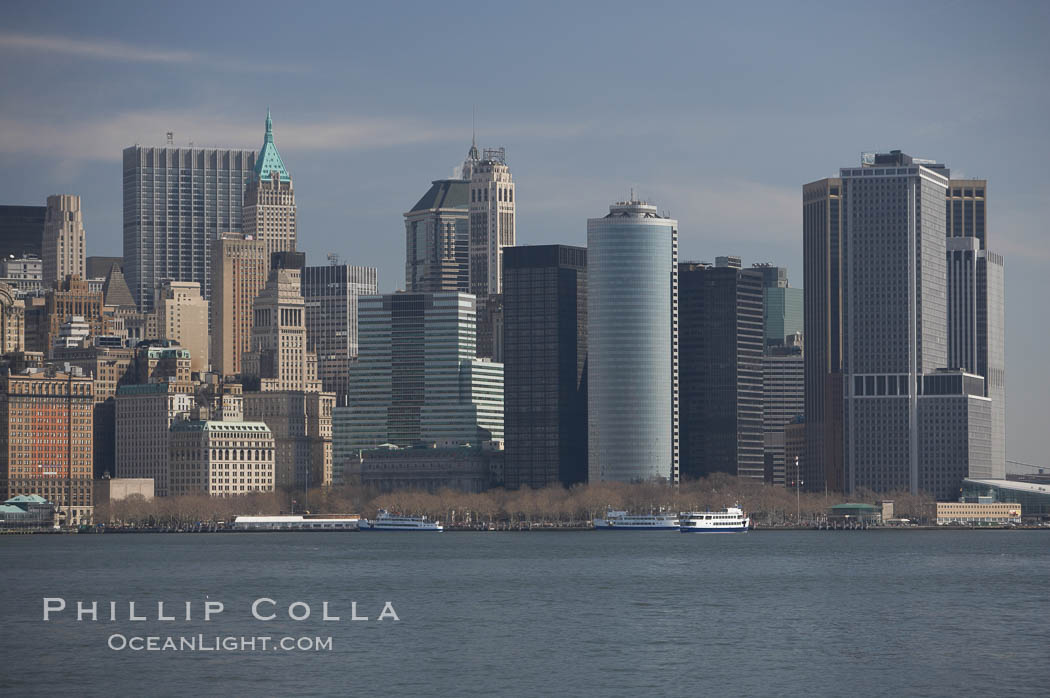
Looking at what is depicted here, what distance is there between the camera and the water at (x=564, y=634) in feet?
294

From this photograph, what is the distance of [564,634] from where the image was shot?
4385 inches

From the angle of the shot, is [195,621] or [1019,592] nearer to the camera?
[195,621]

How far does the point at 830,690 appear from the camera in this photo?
87.9 metres

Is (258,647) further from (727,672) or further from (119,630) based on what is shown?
(727,672)

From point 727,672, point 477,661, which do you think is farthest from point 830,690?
point 477,661

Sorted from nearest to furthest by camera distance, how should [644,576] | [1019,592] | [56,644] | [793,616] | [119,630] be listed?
[56,644] → [119,630] → [793,616] → [1019,592] → [644,576]

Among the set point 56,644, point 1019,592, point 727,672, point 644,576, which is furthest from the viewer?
point 644,576

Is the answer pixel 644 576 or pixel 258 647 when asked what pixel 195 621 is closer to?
pixel 258 647

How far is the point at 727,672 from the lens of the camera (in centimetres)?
9388

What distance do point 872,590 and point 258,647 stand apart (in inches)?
2443

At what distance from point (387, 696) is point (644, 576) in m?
85.5

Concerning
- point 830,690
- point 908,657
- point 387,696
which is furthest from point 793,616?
point 387,696

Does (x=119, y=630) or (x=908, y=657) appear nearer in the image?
(x=908, y=657)

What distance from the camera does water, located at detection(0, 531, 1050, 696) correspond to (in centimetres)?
8962
